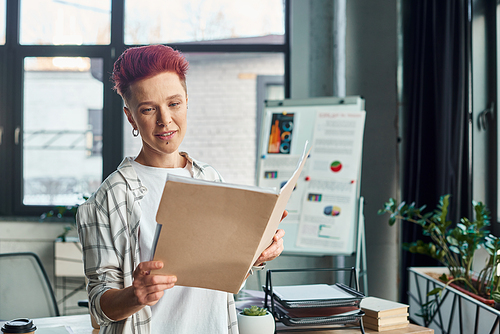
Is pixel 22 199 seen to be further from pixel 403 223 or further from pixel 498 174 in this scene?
pixel 498 174

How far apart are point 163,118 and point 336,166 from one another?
182 centimetres

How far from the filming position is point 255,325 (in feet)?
4.17

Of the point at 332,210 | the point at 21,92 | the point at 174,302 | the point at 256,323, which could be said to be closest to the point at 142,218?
the point at 174,302

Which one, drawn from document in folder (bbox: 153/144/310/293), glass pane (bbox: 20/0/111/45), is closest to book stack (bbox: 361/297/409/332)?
document in folder (bbox: 153/144/310/293)

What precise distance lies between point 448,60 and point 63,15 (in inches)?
117

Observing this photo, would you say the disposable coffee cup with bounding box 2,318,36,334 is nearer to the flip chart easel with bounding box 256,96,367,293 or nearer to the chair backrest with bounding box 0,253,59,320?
the chair backrest with bounding box 0,253,59,320

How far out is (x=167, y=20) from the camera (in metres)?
3.59

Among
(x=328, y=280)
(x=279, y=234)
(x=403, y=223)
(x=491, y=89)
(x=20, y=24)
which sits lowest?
(x=328, y=280)

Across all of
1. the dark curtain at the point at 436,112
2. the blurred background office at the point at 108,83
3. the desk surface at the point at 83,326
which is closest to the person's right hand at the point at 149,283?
the desk surface at the point at 83,326

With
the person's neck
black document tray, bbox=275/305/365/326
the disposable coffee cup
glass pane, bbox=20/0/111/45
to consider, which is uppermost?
glass pane, bbox=20/0/111/45

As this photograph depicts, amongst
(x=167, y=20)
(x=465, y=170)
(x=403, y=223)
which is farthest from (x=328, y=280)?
(x=167, y=20)

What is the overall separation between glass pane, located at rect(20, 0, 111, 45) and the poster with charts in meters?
2.04

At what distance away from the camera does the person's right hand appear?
775mm

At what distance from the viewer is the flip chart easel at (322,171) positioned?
2.57 meters
